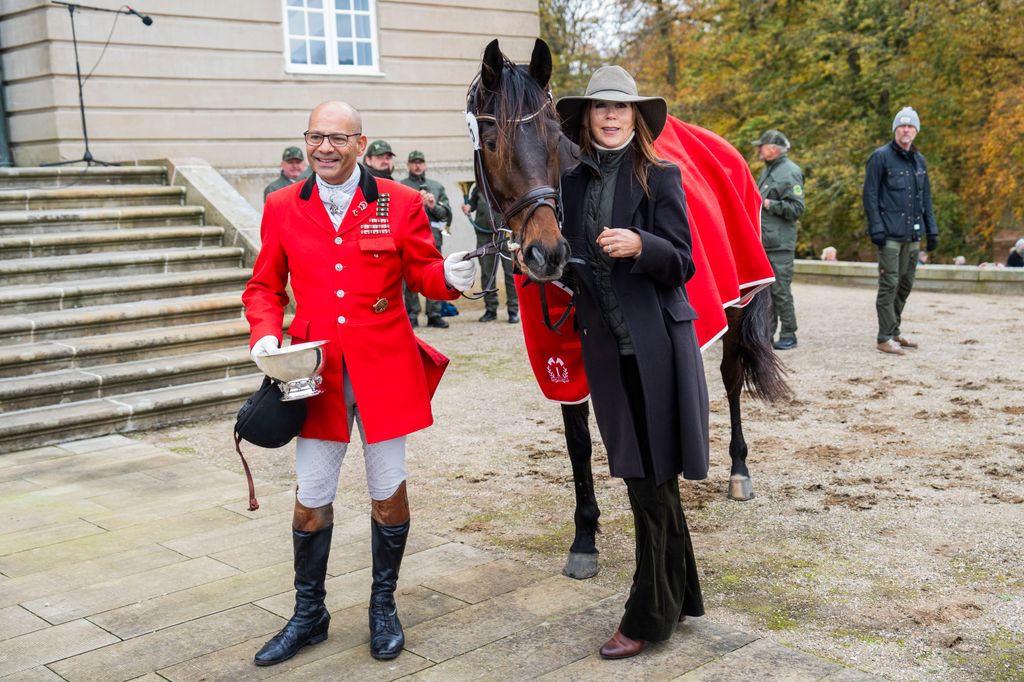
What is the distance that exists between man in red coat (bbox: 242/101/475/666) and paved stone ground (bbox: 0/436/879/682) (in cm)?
24

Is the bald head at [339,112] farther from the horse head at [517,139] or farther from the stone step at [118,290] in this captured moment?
the stone step at [118,290]

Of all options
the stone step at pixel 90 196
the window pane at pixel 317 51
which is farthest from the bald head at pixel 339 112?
the window pane at pixel 317 51

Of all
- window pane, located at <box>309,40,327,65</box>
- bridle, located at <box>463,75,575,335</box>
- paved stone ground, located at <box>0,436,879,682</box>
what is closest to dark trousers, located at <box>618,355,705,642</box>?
paved stone ground, located at <box>0,436,879,682</box>

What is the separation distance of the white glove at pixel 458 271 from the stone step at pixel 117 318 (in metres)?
5.89

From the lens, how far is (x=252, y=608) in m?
4.23

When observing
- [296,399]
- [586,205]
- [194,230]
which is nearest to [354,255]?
[296,399]

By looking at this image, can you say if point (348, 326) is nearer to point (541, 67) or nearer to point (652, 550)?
point (541, 67)

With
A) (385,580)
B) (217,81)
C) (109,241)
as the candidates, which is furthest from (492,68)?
(217,81)

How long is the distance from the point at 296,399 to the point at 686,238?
4.79 ft

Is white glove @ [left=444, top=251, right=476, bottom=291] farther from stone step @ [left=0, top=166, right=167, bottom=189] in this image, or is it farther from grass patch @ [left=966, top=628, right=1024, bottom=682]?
stone step @ [left=0, top=166, right=167, bottom=189]

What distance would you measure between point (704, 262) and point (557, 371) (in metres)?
0.77

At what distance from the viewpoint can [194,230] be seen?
1053 centimetres

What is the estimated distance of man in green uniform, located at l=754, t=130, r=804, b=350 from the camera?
9.88m

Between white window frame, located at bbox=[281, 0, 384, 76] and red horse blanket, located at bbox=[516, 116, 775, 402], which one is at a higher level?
white window frame, located at bbox=[281, 0, 384, 76]
